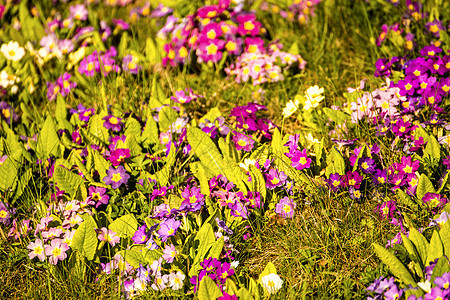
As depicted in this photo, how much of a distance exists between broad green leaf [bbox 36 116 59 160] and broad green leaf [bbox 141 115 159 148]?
453mm

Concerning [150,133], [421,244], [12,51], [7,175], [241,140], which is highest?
[12,51]

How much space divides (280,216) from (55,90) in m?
1.68

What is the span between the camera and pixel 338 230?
1864 mm

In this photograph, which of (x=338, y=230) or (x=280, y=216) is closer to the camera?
(x=338, y=230)

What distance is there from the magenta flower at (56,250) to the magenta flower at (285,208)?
89cm

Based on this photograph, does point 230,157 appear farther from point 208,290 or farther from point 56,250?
point 56,250

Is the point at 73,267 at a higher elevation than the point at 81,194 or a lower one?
lower

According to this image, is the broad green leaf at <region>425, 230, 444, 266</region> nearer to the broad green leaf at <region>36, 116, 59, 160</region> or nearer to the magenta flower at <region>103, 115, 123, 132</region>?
the magenta flower at <region>103, 115, 123, 132</region>

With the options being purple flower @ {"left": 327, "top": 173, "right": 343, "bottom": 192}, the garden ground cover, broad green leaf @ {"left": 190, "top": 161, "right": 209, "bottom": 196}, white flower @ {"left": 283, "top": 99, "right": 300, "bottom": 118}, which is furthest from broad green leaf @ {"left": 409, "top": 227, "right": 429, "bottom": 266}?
white flower @ {"left": 283, "top": 99, "right": 300, "bottom": 118}

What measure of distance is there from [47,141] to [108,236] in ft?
2.53

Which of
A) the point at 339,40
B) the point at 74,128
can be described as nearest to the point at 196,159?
the point at 74,128

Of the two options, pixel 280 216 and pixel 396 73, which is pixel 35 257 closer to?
pixel 280 216

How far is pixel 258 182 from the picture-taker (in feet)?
6.62

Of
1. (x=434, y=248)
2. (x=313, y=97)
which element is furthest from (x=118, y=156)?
(x=434, y=248)
